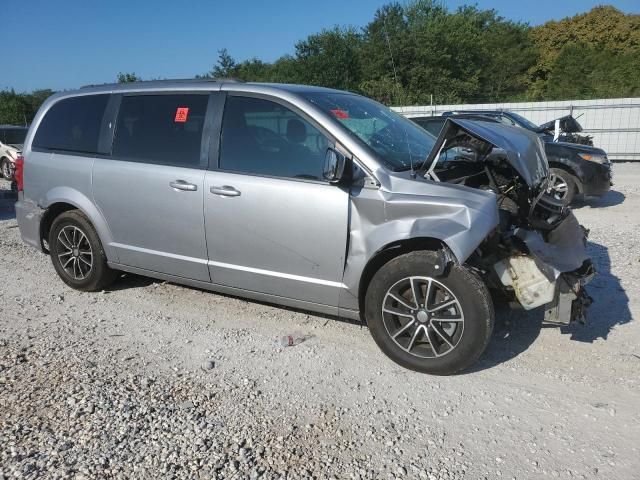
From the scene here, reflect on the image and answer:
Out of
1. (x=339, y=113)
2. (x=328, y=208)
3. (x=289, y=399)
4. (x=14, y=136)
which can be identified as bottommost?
(x=289, y=399)

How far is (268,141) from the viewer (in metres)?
3.96

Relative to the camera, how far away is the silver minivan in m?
3.36

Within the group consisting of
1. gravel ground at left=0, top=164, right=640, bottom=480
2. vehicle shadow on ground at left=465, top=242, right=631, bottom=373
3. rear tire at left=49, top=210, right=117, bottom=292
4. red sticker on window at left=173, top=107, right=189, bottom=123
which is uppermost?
red sticker on window at left=173, top=107, right=189, bottom=123

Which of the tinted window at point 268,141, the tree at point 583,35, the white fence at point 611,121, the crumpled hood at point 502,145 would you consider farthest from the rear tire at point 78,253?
the tree at point 583,35

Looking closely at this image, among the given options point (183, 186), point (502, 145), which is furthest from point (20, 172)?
point (502, 145)

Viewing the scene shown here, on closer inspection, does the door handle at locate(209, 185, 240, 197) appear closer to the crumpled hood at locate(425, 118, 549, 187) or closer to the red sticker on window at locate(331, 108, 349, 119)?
the red sticker on window at locate(331, 108, 349, 119)

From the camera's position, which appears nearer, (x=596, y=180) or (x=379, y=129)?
(x=379, y=129)

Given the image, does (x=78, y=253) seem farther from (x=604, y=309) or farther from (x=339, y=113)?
(x=604, y=309)

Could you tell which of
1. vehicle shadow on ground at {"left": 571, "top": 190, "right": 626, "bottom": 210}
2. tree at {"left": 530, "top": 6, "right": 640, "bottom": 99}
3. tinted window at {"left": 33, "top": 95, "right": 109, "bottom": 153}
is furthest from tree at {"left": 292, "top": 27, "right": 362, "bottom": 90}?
tinted window at {"left": 33, "top": 95, "right": 109, "bottom": 153}

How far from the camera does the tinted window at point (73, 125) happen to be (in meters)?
4.81

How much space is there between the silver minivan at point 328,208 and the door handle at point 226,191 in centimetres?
2

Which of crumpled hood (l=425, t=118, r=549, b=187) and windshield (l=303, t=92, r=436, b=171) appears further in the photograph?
windshield (l=303, t=92, r=436, b=171)

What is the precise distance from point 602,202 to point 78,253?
902 cm

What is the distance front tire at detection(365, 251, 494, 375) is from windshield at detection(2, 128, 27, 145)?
54.0ft
